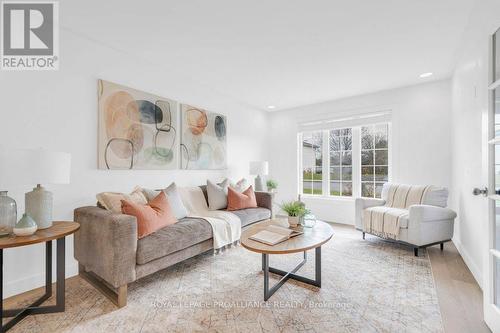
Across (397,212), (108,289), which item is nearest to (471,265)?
(397,212)

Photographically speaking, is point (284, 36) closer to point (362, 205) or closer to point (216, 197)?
point (216, 197)

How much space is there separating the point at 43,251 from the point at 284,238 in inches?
86.4

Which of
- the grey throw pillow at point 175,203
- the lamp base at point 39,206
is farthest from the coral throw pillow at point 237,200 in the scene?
the lamp base at point 39,206

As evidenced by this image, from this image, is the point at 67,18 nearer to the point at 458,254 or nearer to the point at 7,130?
the point at 7,130

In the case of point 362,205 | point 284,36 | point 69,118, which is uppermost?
point 284,36

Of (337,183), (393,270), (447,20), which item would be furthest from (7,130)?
(337,183)

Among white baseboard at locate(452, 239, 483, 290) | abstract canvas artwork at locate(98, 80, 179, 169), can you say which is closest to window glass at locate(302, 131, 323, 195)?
white baseboard at locate(452, 239, 483, 290)

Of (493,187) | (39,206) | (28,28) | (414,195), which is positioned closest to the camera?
(493,187)

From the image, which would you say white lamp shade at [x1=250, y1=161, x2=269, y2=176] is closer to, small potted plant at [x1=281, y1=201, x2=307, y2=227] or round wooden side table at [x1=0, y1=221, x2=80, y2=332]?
small potted plant at [x1=281, y1=201, x2=307, y2=227]

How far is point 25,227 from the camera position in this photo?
1623 mm

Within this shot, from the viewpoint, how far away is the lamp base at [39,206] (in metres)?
1.77

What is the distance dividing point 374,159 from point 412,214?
1.64 m

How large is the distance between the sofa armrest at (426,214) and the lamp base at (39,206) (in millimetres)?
Result: 3621

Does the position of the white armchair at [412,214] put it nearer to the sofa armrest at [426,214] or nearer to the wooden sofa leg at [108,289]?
the sofa armrest at [426,214]
